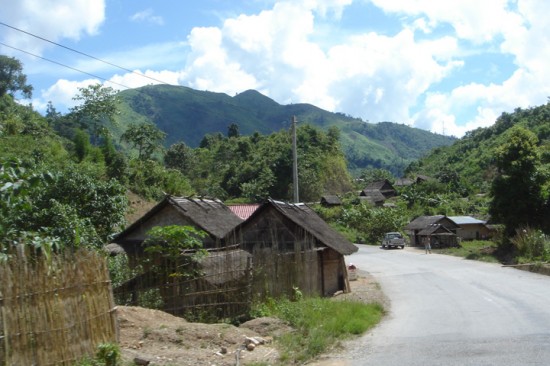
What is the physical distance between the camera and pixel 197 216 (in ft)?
73.0

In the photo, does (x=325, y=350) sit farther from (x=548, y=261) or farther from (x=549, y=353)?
(x=548, y=261)

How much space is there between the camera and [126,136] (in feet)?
188

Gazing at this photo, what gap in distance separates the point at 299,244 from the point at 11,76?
6315 centimetres

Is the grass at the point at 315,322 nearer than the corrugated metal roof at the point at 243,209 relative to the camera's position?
Yes

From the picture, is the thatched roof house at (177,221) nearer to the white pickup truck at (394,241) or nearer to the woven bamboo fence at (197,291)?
the woven bamboo fence at (197,291)

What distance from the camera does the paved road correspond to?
10.7 m

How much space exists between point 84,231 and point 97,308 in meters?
10.1

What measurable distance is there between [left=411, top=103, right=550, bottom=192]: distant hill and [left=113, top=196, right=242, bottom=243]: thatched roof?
2214 inches

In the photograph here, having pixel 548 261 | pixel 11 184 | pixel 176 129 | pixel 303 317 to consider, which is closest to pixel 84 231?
pixel 303 317

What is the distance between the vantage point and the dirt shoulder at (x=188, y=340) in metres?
10.2

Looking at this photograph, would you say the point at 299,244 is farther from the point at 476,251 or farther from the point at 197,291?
the point at 476,251

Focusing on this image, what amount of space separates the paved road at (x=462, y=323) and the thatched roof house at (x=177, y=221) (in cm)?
723

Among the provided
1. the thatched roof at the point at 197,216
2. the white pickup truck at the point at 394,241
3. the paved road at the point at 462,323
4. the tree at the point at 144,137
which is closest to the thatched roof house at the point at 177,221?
the thatched roof at the point at 197,216

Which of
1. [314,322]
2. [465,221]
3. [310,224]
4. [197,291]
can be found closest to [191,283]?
[197,291]
